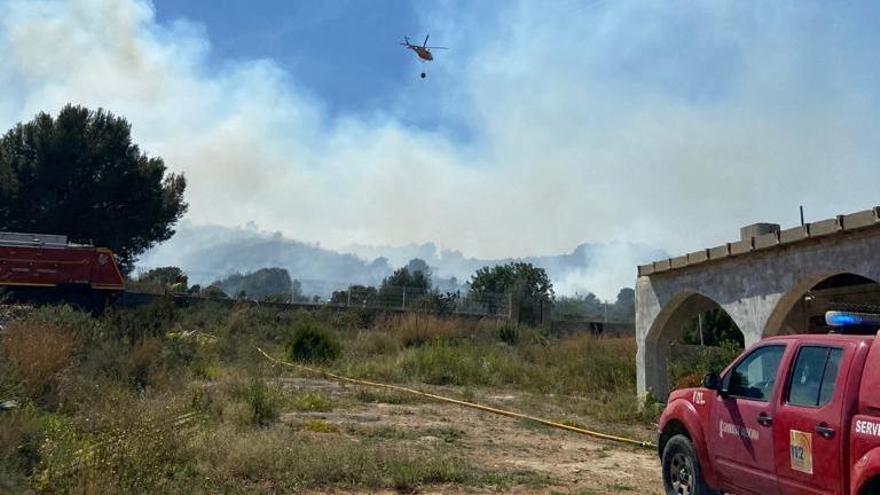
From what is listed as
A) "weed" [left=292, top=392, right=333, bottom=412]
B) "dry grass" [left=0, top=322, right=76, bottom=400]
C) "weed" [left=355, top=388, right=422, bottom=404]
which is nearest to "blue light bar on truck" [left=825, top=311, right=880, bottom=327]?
"dry grass" [left=0, top=322, right=76, bottom=400]

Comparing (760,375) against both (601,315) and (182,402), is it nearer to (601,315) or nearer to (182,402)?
(182,402)

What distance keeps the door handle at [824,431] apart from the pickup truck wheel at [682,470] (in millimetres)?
2026

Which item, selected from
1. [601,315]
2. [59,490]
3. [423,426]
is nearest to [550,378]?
[423,426]

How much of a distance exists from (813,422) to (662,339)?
446 inches

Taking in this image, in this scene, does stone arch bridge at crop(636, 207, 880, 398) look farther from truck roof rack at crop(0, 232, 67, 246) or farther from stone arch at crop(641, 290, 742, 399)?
truck roof rack at crop(0, 232, 67, 246)

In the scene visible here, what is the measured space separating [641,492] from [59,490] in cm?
670

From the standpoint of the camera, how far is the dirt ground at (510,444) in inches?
349

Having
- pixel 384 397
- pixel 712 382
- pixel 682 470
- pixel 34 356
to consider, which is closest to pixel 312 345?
pixel 384 397

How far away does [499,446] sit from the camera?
11.3 m

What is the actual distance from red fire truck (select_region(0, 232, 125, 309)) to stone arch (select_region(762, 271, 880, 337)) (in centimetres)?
2480

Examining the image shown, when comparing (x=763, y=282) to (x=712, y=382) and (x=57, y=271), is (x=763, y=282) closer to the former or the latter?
→ (x=712, y=382)

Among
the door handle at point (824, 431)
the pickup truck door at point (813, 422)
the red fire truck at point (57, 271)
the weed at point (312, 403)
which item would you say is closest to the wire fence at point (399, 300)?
the red fire truck at point (57, 271)

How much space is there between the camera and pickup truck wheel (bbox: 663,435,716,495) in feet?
23.4

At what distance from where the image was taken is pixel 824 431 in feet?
17.3
